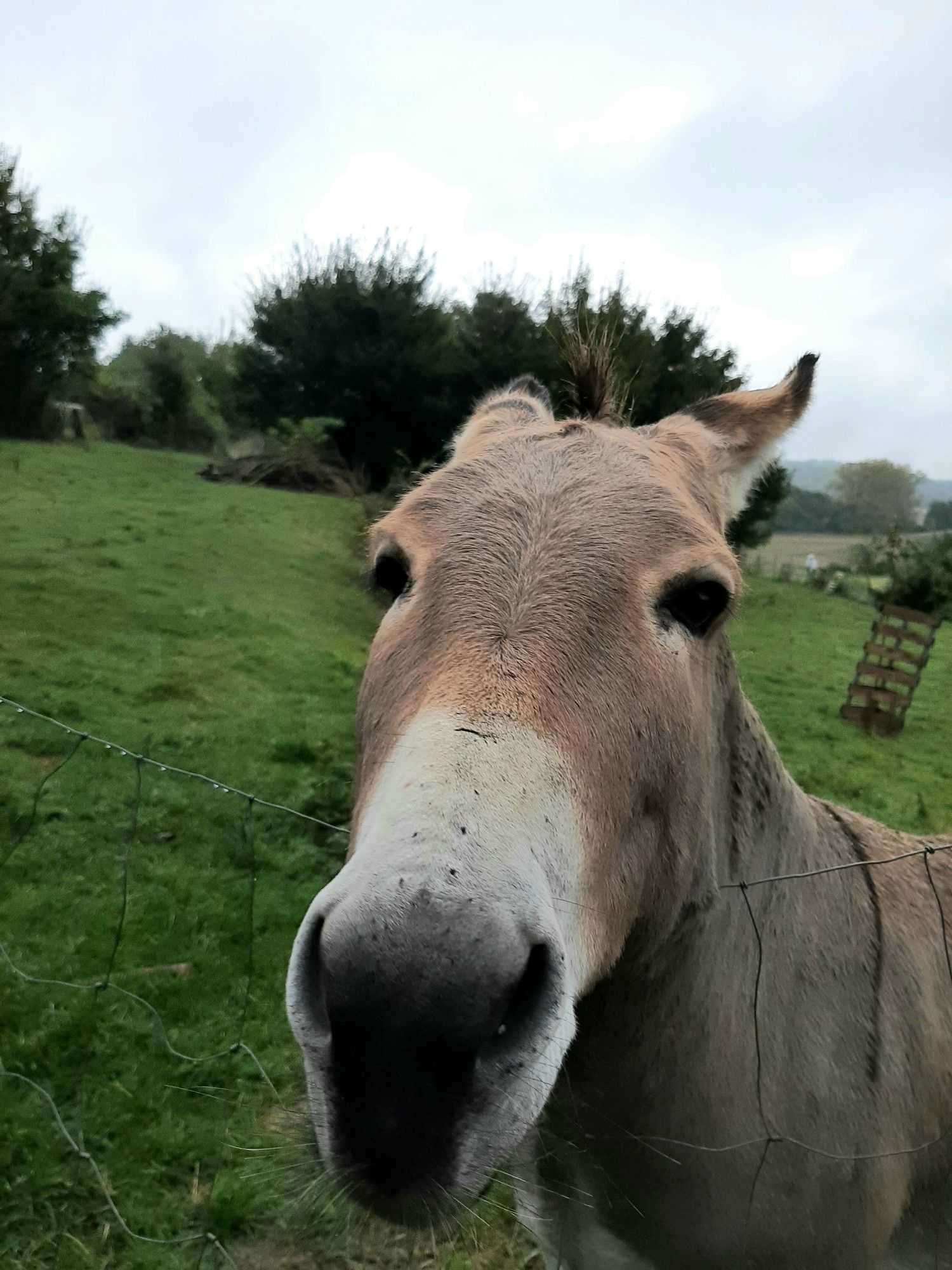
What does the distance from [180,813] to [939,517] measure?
1107 inches

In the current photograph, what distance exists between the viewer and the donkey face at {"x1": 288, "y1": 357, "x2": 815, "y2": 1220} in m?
1.11

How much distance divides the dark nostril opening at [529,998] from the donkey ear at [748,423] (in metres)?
1.82

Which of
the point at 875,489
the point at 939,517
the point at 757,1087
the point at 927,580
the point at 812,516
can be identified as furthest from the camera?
the point at 875,489

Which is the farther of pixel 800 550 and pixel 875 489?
pixel 875 489

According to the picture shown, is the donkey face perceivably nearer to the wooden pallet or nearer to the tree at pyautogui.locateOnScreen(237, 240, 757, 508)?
the wooden pallet

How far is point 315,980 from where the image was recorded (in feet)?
4.08

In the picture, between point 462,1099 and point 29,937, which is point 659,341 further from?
point 462,1099

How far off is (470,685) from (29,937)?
4.12 m

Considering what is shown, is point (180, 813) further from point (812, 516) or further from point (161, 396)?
point (812, 516)

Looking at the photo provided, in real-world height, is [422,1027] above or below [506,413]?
below

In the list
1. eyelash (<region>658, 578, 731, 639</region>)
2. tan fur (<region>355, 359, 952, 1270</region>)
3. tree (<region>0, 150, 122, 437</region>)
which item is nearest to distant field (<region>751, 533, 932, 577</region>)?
tree (<region>0, 150, 122, 437</region>)

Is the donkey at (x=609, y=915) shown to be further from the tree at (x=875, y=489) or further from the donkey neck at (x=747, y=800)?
the tree at (x=875, y=489)

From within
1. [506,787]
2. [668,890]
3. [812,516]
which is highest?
[812,516]

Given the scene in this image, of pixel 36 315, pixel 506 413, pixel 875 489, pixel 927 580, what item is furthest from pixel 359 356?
pixel 875 489
